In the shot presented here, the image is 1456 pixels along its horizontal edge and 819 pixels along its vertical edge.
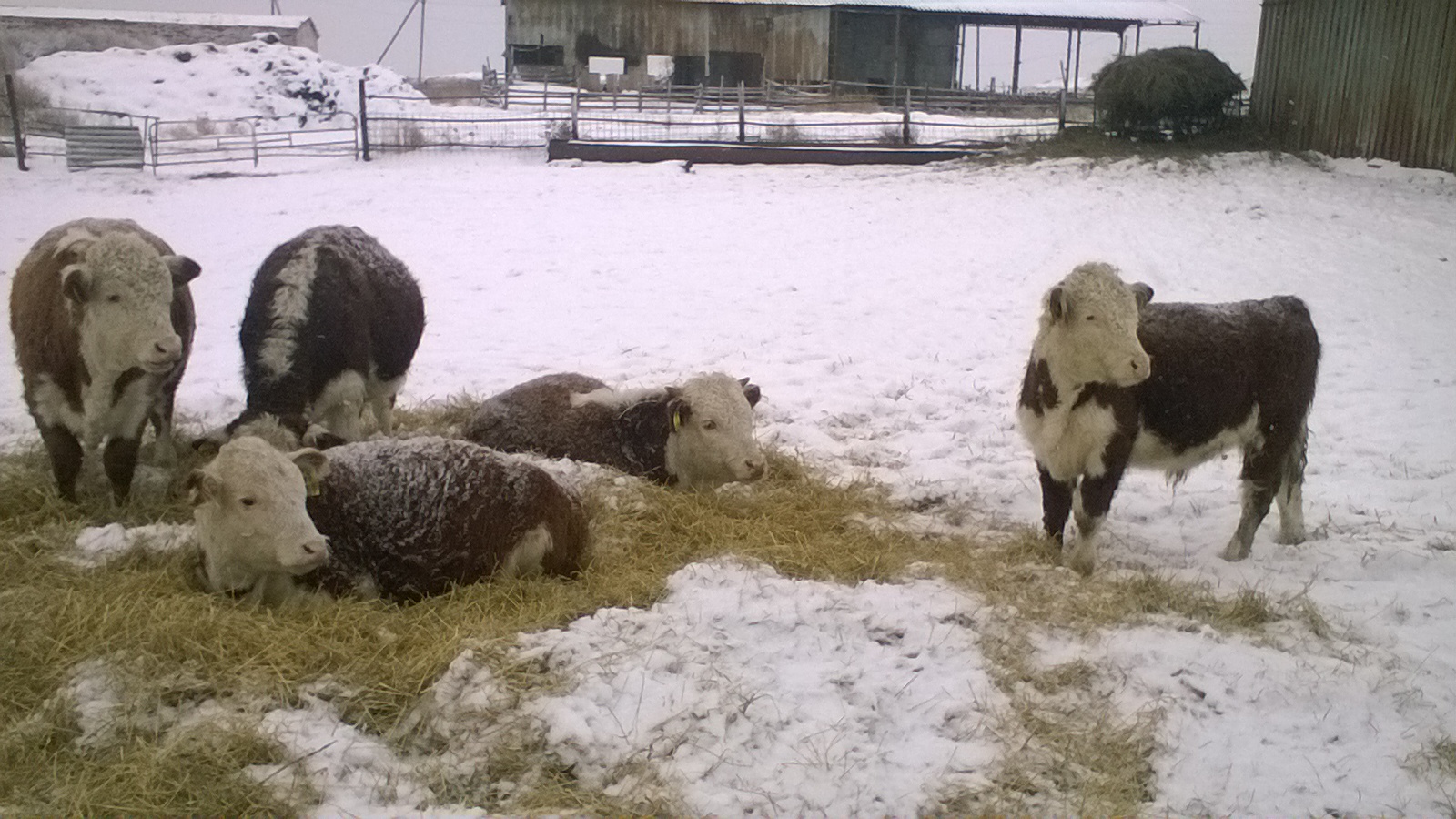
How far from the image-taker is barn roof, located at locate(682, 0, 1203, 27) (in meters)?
25.5

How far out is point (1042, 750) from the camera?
10.3ft

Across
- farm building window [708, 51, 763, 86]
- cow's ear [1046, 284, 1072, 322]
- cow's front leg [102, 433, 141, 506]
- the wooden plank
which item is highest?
farm building window [708, 51, 763, 86]

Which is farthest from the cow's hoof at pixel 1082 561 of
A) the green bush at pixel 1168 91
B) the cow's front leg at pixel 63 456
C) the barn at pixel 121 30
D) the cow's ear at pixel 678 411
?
the green bush at pixel 1168 91

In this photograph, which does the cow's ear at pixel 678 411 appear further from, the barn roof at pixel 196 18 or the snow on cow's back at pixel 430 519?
the barn roof at pixel 196 18

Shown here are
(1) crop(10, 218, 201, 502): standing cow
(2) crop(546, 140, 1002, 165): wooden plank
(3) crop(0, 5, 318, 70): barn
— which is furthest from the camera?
(2) crop(546, 140, 1002, 165): wooden plank

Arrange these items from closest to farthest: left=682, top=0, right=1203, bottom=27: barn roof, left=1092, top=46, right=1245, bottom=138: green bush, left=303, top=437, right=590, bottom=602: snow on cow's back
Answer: left=303, top=437, right=590, bottom=602: snow on cow's back → left=1092, top=46, right=1245, bottom=138: green bush → left=682, top=0, right=1203, bottom=27: barn roof

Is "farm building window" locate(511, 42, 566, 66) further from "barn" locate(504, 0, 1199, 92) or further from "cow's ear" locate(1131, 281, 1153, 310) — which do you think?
"cow's ear" locate(1131, 281, 1153, 310)

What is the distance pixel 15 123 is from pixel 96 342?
625cm

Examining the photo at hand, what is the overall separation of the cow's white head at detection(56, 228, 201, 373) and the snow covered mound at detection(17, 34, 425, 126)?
1343 cm

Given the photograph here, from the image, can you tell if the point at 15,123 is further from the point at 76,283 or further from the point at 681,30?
the point at 681,30

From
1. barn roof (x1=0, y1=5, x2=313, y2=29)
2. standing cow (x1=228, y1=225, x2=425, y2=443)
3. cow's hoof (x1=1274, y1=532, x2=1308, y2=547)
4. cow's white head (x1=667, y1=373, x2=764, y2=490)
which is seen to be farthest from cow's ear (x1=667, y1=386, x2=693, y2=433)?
barn roof (x1=0, y1=5, x2=313, y2=29)

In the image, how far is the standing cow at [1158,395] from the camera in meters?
4.68

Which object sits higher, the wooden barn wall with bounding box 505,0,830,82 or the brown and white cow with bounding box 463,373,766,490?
the wooden barn wall with bounding box 505,0,830,82

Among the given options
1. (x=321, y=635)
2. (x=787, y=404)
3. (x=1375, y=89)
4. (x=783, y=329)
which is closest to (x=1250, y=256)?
(x=1375, y=89)
